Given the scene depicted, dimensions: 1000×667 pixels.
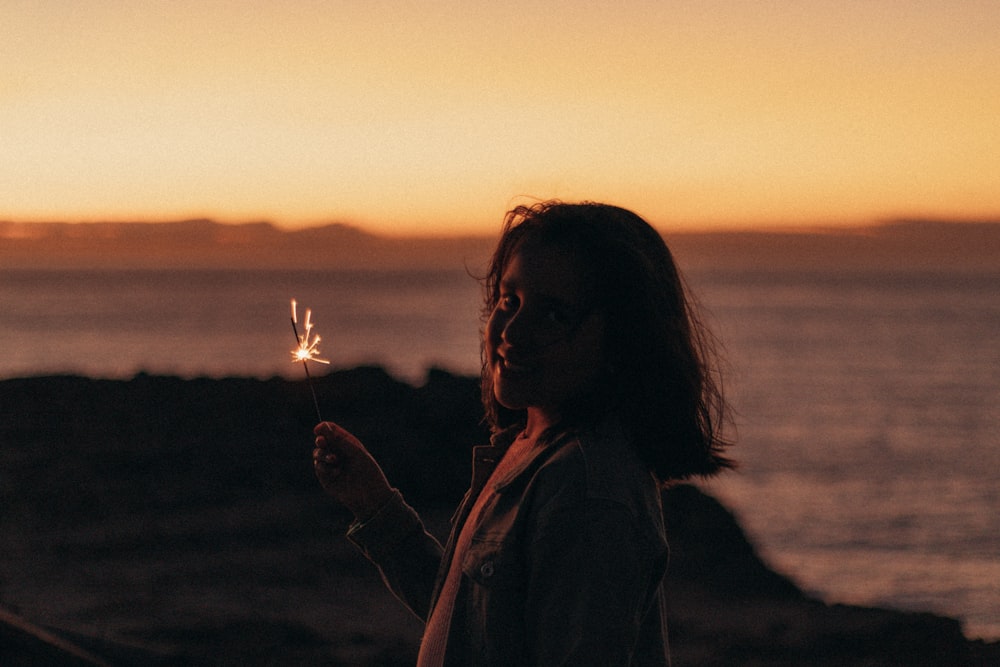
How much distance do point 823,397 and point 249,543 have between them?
52.1 meters

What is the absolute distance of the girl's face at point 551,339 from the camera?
218 centimetres

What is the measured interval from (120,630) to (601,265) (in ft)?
27.0

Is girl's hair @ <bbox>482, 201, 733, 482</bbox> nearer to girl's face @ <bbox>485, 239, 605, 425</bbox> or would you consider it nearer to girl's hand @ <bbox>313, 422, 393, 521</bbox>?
girl's face @ <bbox>485, 239, 605, 425</bbox>

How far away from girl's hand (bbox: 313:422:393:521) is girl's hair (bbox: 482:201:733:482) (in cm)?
72

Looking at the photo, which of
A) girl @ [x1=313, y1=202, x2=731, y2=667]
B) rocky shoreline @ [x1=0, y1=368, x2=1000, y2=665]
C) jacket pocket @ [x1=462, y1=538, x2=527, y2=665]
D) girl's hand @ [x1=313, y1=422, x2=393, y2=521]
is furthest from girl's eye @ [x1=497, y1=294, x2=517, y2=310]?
rocky shoreline @ [x1=0, y1=368, x2=1000, y2=665]

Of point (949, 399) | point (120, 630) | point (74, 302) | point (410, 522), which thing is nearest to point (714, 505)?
point (120, 630)

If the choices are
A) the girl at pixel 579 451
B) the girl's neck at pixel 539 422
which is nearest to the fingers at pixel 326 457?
the girl at pixel 579 451

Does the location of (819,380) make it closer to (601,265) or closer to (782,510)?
(782,510)

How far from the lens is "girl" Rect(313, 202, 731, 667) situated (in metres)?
1.89

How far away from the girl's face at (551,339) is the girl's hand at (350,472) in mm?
631

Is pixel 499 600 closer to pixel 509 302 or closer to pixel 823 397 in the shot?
pixel 509 302

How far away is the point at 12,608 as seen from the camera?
31.7 ft

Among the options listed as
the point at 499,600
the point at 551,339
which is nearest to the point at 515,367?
the point at 551,339

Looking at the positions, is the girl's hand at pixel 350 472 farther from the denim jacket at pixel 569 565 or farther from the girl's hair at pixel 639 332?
the girl's hair at pixel 639 332
